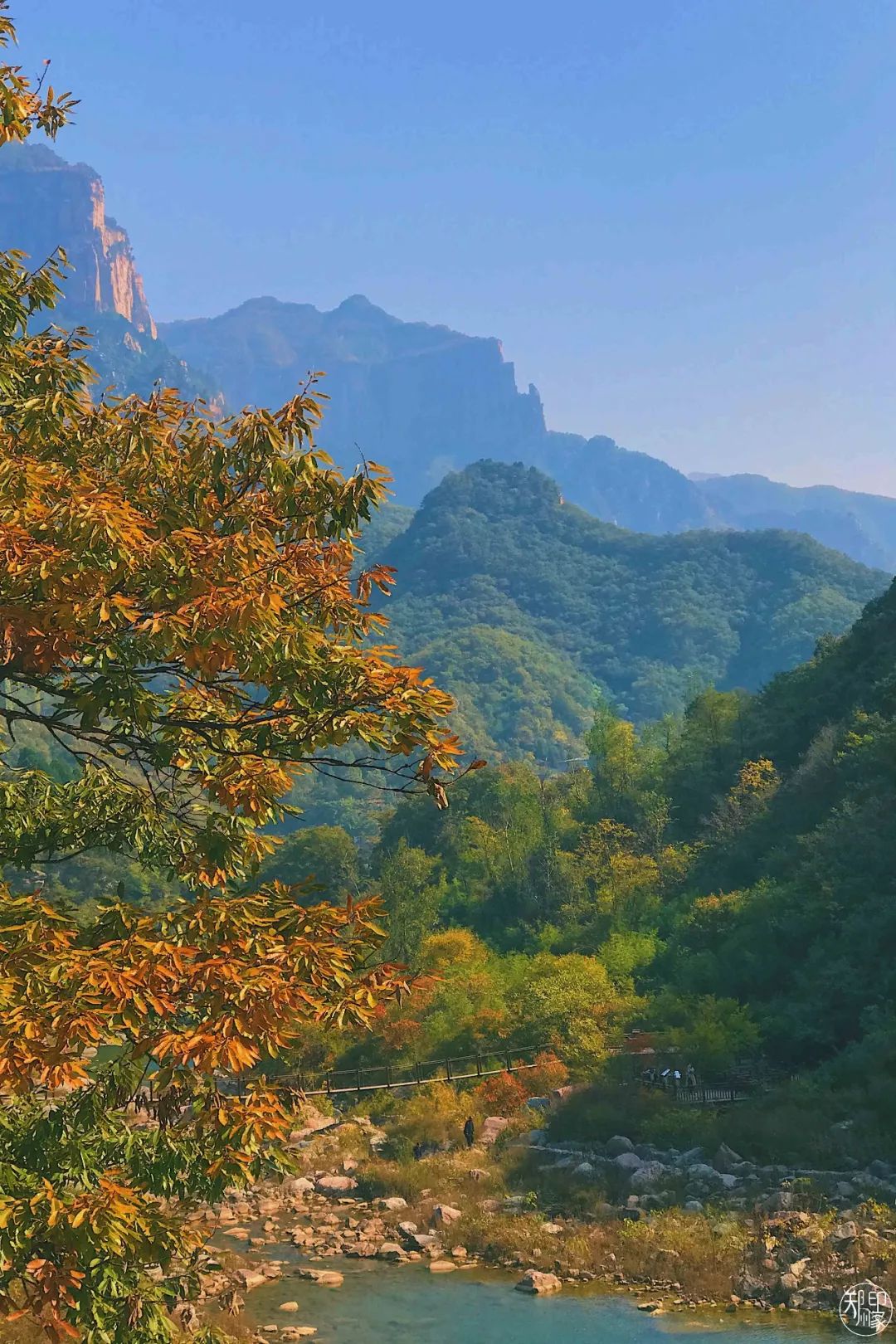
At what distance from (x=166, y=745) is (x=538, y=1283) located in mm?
19155

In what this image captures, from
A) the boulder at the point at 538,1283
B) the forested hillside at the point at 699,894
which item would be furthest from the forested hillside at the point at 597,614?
the boulder at the point at 538,1283

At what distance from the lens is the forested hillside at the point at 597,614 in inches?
6117

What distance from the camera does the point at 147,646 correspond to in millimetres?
5043

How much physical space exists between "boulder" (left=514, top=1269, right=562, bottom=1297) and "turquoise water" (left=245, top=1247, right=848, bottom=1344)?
0.19m

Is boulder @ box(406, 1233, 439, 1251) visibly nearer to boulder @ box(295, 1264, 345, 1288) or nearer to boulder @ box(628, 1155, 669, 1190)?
boulder @ box(295, 1264, 345, 1288)

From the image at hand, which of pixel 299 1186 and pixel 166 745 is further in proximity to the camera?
pixel 299 1186

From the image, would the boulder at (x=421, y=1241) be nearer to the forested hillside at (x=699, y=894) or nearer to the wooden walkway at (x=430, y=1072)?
the wooden walkway at (x=430, y=1072)

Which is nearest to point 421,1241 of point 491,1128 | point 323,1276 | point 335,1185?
point 323,1276

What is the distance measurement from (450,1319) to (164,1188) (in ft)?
56.0

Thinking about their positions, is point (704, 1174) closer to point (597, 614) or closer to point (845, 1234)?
point (845, 1234)

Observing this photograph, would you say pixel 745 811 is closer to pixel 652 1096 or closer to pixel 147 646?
pixel 652 1096

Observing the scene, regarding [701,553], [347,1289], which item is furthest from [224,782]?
[701,553]
